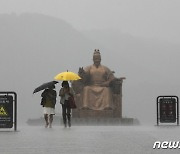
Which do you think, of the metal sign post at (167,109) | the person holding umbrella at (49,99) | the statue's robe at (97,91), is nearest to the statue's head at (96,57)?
the statue's robe at (97,91)

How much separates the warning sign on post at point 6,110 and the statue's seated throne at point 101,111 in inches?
411

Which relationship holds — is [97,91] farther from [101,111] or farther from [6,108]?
[6,108]

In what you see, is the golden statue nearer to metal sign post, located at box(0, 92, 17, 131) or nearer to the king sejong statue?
the king sejong statue

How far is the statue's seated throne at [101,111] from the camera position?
2877 centimetres

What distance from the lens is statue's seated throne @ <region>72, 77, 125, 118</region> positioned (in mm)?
28766

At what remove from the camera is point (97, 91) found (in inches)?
1142

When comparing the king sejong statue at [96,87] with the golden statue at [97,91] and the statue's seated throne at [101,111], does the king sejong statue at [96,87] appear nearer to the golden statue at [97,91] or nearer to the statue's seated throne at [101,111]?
the golden statue at [97,91]

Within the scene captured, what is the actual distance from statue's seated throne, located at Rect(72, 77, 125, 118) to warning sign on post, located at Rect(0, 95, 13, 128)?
34.2 ft

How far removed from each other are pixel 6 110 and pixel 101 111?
1077 cm

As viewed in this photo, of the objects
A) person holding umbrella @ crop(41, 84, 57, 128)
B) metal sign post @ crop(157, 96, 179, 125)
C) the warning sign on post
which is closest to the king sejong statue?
metal sign post @ crop(157, 96, 179, 125)

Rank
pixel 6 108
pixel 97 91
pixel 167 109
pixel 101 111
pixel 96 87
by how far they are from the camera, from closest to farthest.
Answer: pixel 6 108
pixel 167 109
pixel 101 111
pixel 97 91
pixel 96 87

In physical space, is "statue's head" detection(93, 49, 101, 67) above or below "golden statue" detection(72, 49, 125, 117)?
above

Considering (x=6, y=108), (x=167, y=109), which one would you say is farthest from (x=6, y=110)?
(x=167, y=109)

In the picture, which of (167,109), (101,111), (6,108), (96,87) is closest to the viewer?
(6,108)
